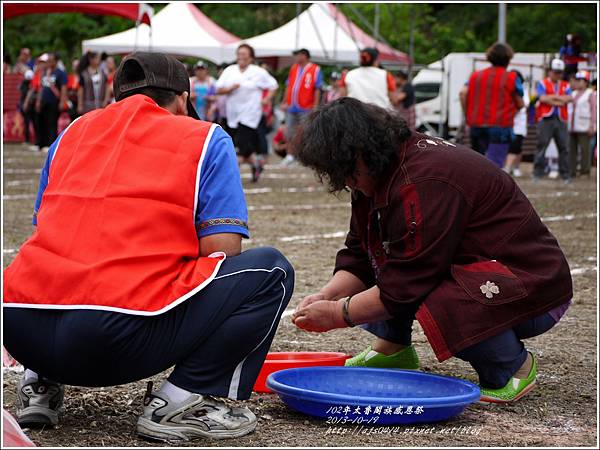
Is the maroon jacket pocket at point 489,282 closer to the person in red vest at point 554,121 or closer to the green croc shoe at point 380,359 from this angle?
the green croc shoe at point 380,359

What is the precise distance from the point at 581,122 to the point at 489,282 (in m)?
13.1

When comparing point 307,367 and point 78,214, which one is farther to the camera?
point 307,367

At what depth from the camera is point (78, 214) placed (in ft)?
10.0

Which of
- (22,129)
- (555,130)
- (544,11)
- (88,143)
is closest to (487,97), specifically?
(555,130)

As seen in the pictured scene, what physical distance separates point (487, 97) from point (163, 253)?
9.92 m

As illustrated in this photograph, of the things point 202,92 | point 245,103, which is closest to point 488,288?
point 245,103

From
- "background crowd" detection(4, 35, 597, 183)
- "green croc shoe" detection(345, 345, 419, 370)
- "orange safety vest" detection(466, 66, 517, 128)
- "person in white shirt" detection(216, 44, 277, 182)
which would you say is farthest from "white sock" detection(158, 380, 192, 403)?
"person in white shirt" detection(216, 44, 277, 182)

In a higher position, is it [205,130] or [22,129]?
[205,130]

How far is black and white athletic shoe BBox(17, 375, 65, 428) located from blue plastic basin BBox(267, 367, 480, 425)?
0.70 metres

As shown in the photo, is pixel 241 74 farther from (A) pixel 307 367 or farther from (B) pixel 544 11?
(B) pixel 544 11

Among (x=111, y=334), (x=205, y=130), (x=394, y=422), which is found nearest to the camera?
(x=111, y=334)

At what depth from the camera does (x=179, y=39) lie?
1022 inches

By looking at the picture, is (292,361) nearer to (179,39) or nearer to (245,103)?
(245,103)

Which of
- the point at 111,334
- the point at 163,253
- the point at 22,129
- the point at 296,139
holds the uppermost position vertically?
the point at 296,139
